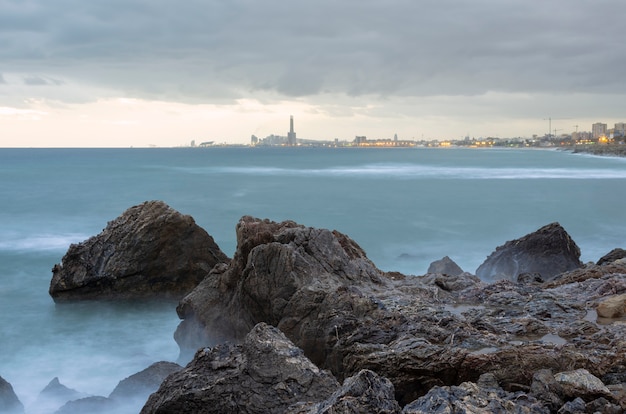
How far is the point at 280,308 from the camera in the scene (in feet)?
33.0

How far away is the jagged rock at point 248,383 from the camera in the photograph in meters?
6.44

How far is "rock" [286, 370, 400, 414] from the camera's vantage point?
5117 mm

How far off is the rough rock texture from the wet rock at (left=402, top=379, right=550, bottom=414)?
4.79 feet

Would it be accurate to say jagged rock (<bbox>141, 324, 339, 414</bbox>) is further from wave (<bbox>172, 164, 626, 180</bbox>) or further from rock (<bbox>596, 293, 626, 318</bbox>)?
wave (<bbox>172, 164, 626, 180</bbox>)

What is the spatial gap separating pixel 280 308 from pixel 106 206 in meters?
33.3

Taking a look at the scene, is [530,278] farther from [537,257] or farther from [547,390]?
[547,390]

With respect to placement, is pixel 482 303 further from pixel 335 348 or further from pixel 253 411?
pixel 253 411

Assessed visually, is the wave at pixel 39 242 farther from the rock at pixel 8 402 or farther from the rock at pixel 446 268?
the rock at pixel 446 268

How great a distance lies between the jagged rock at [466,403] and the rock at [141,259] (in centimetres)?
1126

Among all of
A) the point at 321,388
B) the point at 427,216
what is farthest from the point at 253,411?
the point at 427,216

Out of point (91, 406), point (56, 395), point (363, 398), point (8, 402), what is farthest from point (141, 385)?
point (363, 398)

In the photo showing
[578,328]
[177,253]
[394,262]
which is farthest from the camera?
[394,262]

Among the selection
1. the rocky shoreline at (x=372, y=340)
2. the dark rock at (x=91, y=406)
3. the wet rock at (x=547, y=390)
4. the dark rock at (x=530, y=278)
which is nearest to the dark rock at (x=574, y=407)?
the rocky shoreline at (x=372, y=340)

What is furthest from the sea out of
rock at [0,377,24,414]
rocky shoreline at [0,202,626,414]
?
rocky shoreline at [0,202,626,414]
